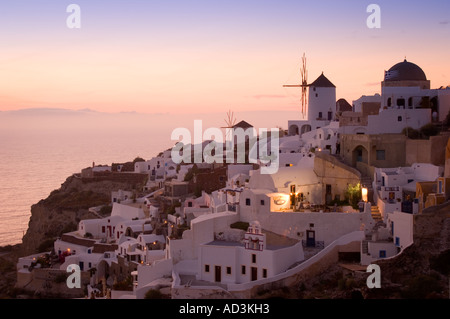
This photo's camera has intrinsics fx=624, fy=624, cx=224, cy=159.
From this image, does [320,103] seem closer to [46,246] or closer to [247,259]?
[46,246]

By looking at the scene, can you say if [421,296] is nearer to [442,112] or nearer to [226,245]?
[226,245]

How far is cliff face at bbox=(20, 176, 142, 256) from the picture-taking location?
34.4m

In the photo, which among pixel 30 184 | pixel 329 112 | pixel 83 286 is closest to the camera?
pixel 83 286

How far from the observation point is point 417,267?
17.1 metres

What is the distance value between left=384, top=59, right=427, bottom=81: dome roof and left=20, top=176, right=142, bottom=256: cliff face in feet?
56.4

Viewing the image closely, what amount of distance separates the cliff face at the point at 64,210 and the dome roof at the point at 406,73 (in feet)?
56.4

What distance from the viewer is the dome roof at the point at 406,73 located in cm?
2942

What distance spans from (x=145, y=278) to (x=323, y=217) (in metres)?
6.02

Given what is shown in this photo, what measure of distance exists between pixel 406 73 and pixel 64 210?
65.6ft

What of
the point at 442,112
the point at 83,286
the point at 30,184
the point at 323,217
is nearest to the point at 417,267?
the point at 323,217

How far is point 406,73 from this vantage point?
2952 cm

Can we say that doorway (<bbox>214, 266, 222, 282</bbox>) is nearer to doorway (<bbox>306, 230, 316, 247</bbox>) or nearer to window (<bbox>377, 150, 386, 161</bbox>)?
doorway (<bbox>306, 230, 316, 247</bbox>)

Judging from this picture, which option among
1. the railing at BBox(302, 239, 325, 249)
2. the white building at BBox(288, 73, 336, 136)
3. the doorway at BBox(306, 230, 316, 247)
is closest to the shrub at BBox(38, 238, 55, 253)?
the white building at BBox(288, 73, 336, 136)
